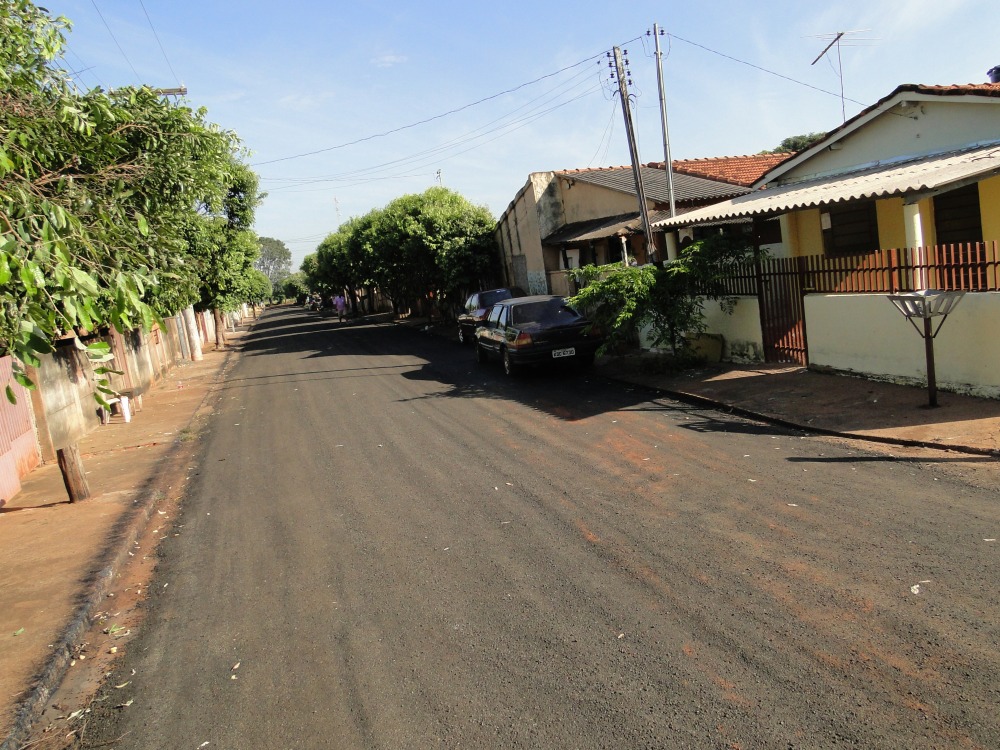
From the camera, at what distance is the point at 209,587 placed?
6.13 m

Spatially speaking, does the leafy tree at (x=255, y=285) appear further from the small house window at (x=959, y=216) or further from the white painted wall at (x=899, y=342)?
the small house window at (x=959, y=216)

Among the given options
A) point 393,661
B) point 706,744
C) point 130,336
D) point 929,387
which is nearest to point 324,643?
point 393,661

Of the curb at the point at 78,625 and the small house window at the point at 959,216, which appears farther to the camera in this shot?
the small house window at the point at 959,216

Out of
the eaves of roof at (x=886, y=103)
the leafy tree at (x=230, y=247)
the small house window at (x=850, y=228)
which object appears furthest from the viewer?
the leafy tree at (x=230, y=247)

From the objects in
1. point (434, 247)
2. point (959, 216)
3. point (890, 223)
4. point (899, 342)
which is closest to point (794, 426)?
point (899, 342)

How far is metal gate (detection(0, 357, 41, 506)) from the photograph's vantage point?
9852mm

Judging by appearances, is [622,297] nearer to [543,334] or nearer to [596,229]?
[543,334]

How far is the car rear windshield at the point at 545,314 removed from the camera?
15.9 meters

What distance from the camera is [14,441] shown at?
10.6 meters

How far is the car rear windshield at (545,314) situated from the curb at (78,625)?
27.5ft

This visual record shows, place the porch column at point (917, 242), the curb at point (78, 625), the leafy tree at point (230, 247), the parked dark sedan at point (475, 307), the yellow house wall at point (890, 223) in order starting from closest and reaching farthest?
the curb at point (78, 625) → the porch column at point (917, 242) → the yellow house wall at point (890, 223) → the parked dark sedan at point (475, 307) → the leafy tree at point (230, 247)

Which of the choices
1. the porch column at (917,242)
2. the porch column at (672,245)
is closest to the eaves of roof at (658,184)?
the porch column at (672,245)

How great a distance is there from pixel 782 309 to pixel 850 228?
388 centimetres

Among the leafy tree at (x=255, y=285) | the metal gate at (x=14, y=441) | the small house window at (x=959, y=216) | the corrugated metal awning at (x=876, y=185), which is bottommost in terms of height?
the metal gate at (x=14, y=441)
